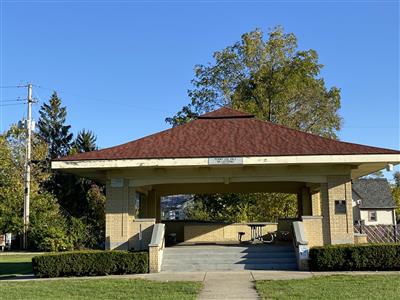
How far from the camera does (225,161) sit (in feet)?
57.3

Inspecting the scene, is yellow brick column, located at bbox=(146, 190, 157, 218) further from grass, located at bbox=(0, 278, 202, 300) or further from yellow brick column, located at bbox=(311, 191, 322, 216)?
grass, located at bbox=(0, 278, 202, 300)

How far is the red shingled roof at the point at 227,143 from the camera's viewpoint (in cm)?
1775

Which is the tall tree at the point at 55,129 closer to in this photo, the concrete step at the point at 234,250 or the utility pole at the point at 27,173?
the utility pole at the point at 27,173

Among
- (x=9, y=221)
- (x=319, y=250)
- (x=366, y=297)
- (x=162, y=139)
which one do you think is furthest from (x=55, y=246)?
(x=366, y=297)

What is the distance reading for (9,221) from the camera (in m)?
39.8

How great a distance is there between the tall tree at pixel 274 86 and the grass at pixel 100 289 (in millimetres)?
29031

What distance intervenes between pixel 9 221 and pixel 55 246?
7.59 meters

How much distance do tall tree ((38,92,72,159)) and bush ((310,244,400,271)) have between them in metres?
44.3

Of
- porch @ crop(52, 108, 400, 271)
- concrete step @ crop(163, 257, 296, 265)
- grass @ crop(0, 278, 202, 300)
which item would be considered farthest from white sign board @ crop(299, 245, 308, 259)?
grass @ crop(0, 278, 202, 300)

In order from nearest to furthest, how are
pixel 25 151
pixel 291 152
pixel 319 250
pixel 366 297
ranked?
pixel 366 297 → pixel 319 250 → pixel 291 152 → pixel 25 151

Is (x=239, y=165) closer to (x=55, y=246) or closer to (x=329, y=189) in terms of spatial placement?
(x=329, y=189)

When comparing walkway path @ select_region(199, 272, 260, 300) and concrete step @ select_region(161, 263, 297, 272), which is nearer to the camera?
walkway path @ select_region(199, 272, 260, 300)

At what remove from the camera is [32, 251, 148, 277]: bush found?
16.2 metres

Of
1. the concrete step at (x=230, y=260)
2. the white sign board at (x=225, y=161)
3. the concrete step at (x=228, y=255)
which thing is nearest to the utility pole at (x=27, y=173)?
the concrete step at (x=228, y=255)
